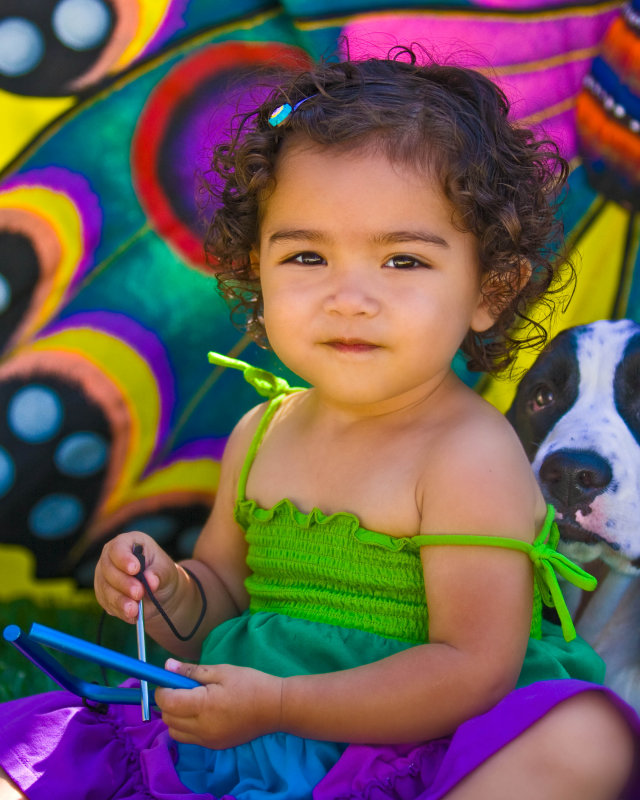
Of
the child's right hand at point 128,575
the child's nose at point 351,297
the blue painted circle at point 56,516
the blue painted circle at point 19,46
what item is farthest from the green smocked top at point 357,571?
the blue painted circle at point 19,46

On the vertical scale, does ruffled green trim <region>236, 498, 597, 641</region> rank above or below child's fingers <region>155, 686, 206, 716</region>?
above

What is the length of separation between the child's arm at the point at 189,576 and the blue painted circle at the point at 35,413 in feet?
1.12

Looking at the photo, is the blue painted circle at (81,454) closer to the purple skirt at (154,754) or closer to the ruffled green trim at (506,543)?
the ruffled green trim at (506,543)

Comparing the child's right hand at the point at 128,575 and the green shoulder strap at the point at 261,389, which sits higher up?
the green shoulder strap at the point at 261,389

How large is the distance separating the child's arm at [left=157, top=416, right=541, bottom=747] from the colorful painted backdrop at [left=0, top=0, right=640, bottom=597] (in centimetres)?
50

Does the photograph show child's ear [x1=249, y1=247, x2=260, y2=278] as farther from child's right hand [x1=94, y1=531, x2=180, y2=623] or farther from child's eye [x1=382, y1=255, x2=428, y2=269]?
child's right hand [x1=94, y1=531, x2=180, y2=623]

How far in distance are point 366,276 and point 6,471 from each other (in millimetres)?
771

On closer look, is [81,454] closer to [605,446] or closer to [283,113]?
[283,113]

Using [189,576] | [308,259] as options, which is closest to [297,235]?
[308,259]

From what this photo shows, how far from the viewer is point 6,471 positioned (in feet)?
5.43

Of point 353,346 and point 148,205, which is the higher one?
point 148,205

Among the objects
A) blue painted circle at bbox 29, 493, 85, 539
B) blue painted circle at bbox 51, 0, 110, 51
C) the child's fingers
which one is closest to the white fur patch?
the child's fingers

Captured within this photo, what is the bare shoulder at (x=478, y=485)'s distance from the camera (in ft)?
3.75

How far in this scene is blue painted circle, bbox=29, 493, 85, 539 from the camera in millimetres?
1697
